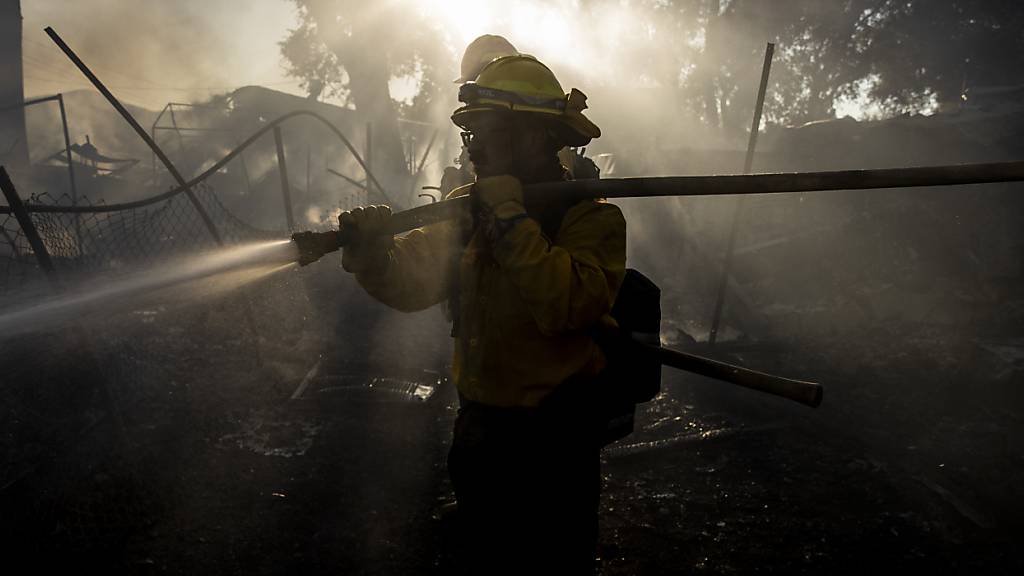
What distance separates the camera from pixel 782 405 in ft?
19.4

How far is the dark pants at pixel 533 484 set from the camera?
2184 millimetres

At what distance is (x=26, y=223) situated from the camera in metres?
4.24

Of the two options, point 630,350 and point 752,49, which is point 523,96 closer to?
point 630,350

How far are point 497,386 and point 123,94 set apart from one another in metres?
55.0

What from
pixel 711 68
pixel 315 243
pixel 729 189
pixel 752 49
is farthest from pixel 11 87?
pixel 752 49

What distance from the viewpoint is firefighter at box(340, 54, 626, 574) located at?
2.07 metres

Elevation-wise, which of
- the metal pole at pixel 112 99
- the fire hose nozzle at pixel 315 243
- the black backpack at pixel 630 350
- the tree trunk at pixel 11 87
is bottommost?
the black backpack at pixel 630 350

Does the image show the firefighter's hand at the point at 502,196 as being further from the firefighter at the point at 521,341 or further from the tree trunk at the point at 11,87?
the tree trunk at the point at 11,87

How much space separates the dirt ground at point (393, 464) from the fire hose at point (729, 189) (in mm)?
1903

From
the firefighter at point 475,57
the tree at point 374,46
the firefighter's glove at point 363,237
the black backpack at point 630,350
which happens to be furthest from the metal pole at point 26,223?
the tree at point 374,46

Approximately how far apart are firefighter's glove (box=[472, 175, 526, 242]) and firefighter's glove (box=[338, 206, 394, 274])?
1.38 feet

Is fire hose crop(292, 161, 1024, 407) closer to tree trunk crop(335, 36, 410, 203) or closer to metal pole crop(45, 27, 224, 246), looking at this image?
metal pole crop(45, 27, 224, 246)

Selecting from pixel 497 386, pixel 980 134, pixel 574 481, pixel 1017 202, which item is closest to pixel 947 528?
pixel 574 481

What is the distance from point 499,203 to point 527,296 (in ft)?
1.11
